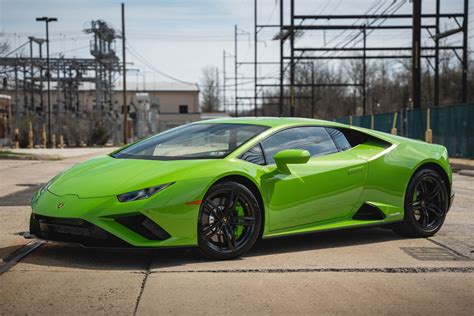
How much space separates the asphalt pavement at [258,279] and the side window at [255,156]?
86 centimetres

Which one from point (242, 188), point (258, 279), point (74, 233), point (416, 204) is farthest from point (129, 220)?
point (416, 204)

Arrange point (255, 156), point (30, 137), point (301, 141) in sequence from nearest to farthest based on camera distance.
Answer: point (255, 156) → point (301, 141) → point (30, 137)

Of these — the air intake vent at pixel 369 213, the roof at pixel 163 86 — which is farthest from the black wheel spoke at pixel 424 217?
the roof at pixel 163 86

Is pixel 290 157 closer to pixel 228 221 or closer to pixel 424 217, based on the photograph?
pixel 228 221

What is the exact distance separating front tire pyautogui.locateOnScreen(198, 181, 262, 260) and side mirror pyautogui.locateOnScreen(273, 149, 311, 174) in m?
0.42

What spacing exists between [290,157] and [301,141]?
25.0 inches

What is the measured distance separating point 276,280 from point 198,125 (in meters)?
2.31

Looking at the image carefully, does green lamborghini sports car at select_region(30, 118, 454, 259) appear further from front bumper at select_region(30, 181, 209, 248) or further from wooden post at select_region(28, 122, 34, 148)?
wooden post at select_region(28, 122, 34, 148)

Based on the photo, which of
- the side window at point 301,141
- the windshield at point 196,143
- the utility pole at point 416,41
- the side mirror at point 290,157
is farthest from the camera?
the utility pole at point 416,41

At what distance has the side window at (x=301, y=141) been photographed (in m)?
6.33

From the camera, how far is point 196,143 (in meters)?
6.39

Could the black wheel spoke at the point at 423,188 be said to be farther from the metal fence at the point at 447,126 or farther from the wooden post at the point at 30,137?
the wooden post at the point at 30,137

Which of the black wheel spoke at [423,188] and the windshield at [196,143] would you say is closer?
the windshield at [196,143]

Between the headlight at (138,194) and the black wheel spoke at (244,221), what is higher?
the headlight at (138,194)
